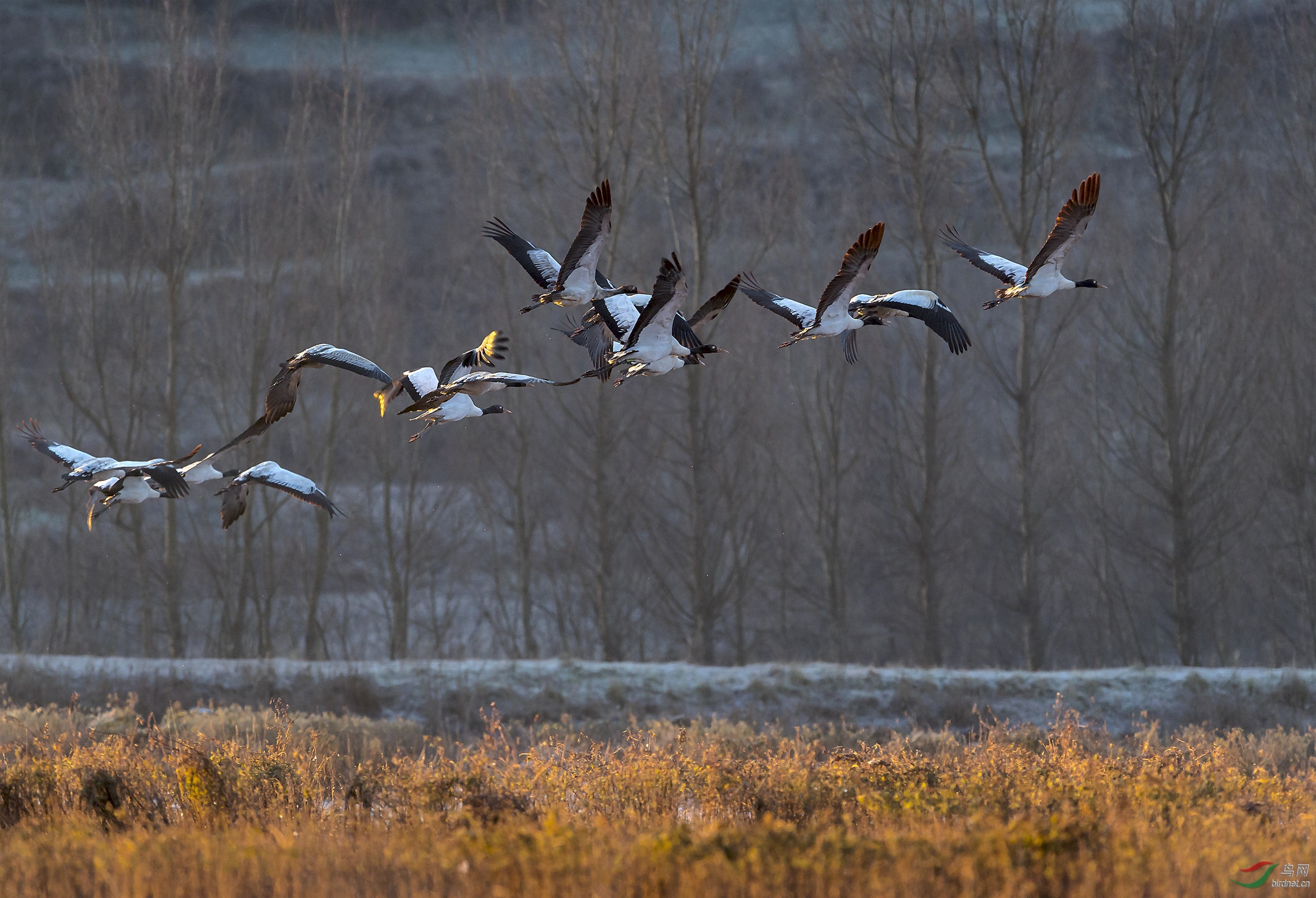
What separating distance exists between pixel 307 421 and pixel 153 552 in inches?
484

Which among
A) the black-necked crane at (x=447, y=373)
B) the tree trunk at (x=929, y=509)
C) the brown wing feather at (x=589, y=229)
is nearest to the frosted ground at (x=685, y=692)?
the tree trunk at (x=929, y=509)

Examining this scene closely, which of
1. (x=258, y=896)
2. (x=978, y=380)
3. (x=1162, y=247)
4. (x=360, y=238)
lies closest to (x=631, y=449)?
(x=360, y=238)

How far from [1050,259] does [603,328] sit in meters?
3.65

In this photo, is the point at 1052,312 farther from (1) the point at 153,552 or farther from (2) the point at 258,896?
(2) the point at 258,896

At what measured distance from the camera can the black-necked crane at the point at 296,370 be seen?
7.56 m

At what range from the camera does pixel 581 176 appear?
2375cm

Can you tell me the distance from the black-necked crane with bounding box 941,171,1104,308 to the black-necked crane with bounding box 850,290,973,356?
32cm

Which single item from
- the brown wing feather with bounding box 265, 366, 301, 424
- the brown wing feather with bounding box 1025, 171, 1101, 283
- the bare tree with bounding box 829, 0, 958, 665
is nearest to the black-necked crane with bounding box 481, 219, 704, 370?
the brown wing feather with bounding box 265, 366, 301, 424

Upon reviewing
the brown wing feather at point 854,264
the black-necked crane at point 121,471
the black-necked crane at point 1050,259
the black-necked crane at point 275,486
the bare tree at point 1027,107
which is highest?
the bare tree at point 1027,107

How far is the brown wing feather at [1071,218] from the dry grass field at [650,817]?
3806mm

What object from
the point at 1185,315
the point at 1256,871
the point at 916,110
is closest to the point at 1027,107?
the point at 916,110

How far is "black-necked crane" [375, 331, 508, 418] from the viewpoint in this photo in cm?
737

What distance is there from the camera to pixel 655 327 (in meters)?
8.01

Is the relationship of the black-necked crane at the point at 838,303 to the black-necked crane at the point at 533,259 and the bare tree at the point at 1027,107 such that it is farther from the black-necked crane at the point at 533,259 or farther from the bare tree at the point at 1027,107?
the bare tree at the point at 1027,107
